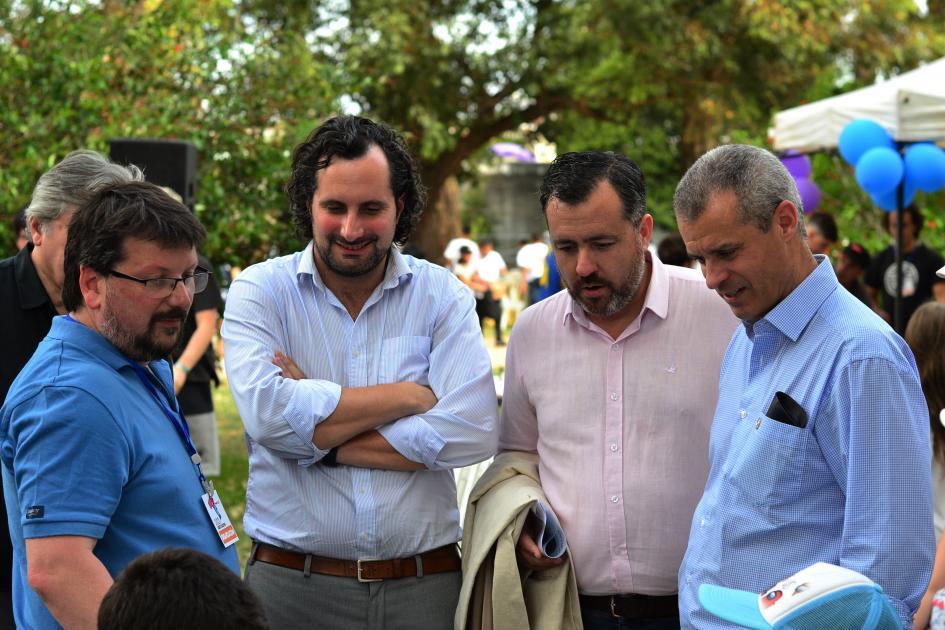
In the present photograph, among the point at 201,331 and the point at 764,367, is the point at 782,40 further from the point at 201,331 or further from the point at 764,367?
the point at 764,367

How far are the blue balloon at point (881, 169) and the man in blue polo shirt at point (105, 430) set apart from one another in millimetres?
6366

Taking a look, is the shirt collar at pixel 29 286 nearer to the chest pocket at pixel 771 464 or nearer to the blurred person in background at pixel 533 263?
the chest pocket at pixel 771 464

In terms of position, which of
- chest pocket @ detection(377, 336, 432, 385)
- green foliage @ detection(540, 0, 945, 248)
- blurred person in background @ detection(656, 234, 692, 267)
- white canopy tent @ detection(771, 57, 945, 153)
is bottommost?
blurred person in background @ detection(656, 234, 692, 267)

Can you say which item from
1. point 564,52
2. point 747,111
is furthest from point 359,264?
point 747,111

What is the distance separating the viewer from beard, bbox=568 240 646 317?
278cm

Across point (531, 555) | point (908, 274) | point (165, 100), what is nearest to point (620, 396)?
point (531, 555)

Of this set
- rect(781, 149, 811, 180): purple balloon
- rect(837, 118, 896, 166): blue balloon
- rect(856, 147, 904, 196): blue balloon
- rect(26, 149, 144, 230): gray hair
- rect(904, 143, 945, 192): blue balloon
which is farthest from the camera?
rect(781, 149, 811, 180): purple balloon

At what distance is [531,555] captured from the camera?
266cm

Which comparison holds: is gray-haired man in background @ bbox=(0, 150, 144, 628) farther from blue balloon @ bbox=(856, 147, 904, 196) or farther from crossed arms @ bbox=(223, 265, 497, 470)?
blue balloon @ bbox=(856, 147, 904, 196)

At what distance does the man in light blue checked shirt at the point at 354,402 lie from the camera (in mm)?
2711

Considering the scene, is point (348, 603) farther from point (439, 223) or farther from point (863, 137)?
point (439, 223)

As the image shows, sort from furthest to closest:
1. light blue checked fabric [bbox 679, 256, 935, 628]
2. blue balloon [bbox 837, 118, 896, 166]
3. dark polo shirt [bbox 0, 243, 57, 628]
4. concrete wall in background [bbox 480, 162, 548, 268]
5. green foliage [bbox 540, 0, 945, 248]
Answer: concrete wall in background [bbox 480, 162, 548, 268], green foliage [bbox 540, 0, 945, 248], blue balloon [bbox 837, 118, 896, 166], dark polo shirt [bbox 0, 243, 57, 628], light blue checked fabric [bbox 679, 256, 935, 628]

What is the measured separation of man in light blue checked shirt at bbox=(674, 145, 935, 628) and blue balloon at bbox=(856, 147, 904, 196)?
585cm

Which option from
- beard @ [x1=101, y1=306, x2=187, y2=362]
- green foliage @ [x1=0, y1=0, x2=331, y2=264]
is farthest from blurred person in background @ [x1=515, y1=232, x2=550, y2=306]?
beard @ [x1=101, y1=306, x2=187, y2=362]
